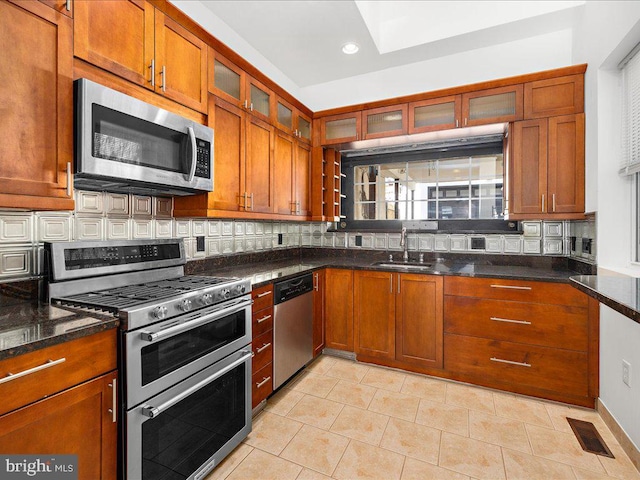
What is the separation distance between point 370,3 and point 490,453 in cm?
316

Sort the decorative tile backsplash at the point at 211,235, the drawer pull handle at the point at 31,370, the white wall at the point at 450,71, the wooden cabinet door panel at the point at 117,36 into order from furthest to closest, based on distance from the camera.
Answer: the white wall at the point at 450,71 < the decorative tile backsplash at the point at 211,235 < the wooden cabinet door panel at the point at 117,36 < the drawer pull handle at the point at 31,370

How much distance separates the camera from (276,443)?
184 cm

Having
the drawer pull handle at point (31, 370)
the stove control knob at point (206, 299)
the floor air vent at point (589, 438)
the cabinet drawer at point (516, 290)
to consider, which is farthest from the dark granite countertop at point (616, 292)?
the drawer pull handle at point (31, 370)

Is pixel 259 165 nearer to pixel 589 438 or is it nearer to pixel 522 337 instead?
pixel 522 337

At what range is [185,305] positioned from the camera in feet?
4.80

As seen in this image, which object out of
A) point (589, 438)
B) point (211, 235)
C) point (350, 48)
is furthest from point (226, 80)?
point (589, 438)

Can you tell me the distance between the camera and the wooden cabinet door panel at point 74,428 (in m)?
0.95

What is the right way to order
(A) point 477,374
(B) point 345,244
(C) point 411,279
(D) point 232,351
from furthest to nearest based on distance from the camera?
(B) point 345,244, (C) point 411,279, (A) point 477,374, (D) point 232,351

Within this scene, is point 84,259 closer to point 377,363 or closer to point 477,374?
point 377,363

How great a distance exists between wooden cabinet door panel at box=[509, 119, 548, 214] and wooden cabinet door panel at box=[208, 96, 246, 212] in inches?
A: 83.1

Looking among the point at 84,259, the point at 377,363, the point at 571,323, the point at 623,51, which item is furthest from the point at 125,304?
the point at 623,51

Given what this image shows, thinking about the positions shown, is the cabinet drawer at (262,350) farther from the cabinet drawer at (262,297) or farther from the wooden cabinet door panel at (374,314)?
the wooden cabinet door panel at (374,314)

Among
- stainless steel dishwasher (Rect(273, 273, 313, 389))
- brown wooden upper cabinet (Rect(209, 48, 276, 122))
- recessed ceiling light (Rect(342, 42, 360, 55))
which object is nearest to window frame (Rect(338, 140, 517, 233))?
Answer: recessed ceiling light (Rect(342, 42, 360, 55))

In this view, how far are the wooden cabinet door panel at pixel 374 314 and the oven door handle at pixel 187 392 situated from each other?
1267mm
